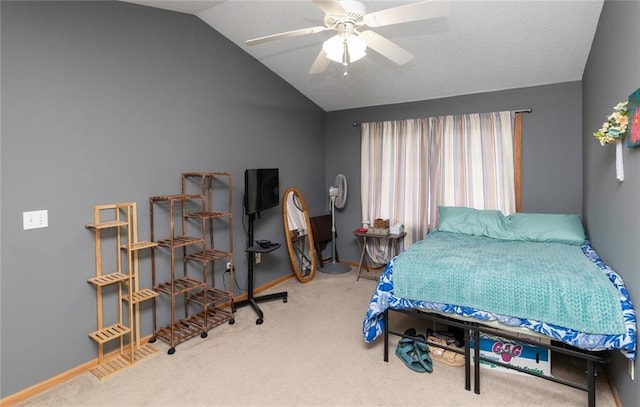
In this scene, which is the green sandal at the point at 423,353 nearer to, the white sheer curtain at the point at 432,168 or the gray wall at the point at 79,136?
the white sheer curtain at the point at 432,168

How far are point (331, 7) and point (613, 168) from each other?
201 cm

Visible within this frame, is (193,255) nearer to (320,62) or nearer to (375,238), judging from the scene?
(320,62)

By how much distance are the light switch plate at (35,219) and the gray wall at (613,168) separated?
334 centimetres

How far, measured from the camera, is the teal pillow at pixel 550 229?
2.96 meters

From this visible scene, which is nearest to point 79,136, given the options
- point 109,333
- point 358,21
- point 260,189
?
point 109,333

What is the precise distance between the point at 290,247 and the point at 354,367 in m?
2.00

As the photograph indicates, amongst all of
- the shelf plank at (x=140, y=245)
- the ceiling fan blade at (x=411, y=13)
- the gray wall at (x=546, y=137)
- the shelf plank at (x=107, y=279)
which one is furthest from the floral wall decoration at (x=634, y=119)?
the shelf plank at (x=107, y=279)

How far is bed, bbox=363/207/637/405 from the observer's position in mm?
1744

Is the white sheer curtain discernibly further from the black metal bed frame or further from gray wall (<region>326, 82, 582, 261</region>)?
the black metal bed frame

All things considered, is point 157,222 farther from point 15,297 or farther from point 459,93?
point 459,93

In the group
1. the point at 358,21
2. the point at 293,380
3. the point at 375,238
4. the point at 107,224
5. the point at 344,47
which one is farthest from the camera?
the point at 375,238

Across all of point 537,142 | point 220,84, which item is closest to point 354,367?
point 220,84

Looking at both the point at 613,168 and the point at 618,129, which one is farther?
the point at 613,168

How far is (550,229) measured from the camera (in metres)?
3.06
